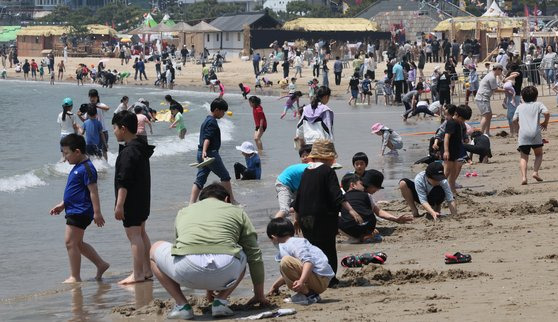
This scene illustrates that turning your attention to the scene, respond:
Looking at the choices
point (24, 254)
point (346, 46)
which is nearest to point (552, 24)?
point (346, 46)

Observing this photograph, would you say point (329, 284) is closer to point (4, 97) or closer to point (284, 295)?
point (284, 295)

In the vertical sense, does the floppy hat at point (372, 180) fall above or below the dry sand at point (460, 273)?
above

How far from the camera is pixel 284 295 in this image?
834 cm

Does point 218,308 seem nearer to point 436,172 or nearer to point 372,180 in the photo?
point 372,180

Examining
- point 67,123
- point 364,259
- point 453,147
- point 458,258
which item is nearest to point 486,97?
point 453,147

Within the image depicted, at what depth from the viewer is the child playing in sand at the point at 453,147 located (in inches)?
519

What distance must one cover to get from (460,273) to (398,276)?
0.49m

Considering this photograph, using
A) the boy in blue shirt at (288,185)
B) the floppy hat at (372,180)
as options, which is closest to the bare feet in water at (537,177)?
the floppy hat at (372,180)

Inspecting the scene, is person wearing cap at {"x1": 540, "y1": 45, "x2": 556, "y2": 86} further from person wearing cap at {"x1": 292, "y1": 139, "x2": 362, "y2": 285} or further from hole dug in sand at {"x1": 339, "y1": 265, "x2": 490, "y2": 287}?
person wearing cap at {"x1": 292, "y1": 139, "x2": 362, "y2": 285}

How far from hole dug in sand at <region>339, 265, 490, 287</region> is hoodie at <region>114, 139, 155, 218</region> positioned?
5.94ft

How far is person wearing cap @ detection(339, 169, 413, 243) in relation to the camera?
10727mm

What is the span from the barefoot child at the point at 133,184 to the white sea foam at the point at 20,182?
31.4ft

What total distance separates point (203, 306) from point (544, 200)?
19.1 ft

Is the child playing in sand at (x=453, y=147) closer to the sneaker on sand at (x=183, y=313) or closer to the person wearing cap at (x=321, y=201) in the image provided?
the person wearing cap at (x=321, y=201)
